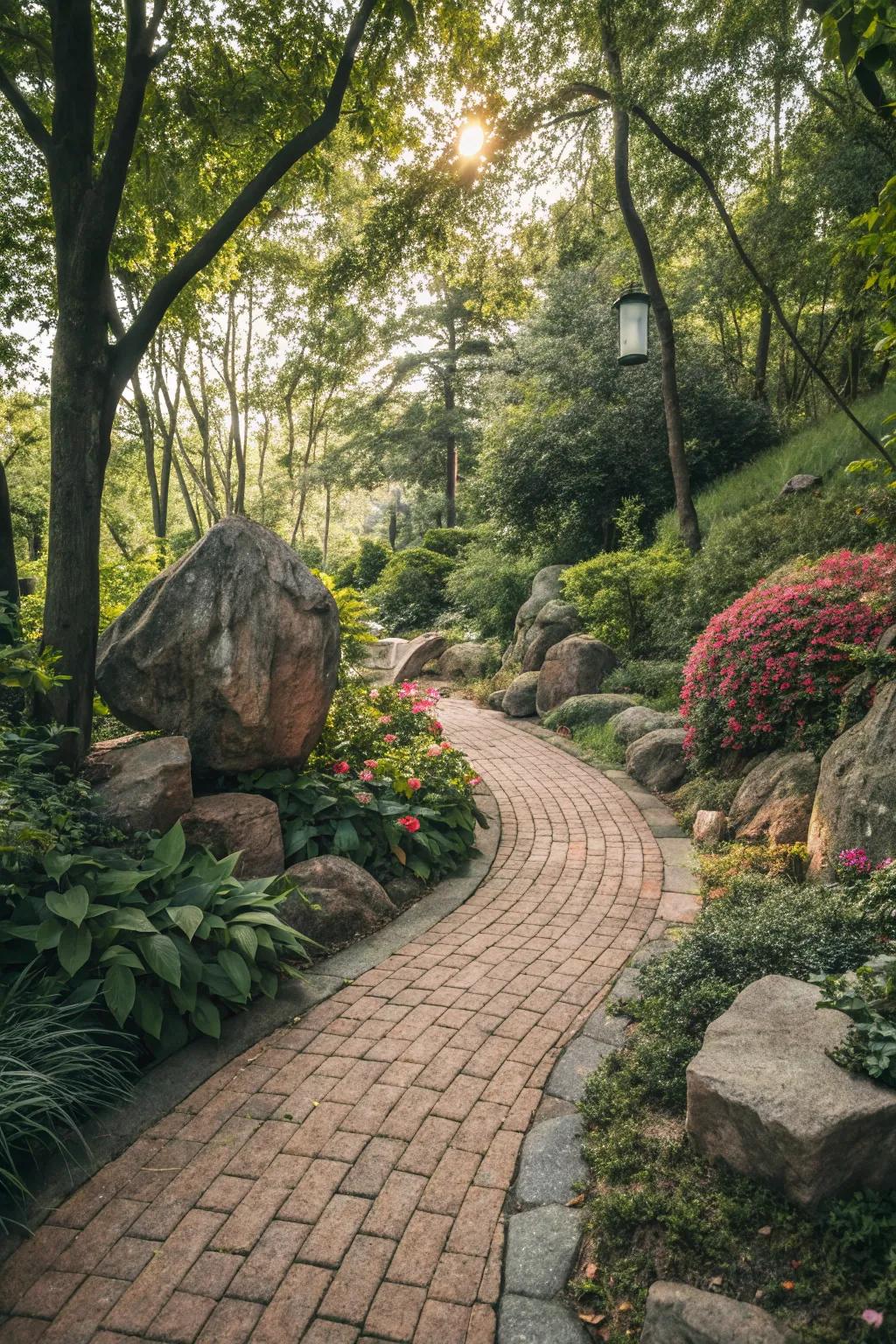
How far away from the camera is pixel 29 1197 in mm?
2533

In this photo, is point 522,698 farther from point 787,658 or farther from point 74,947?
point 74,947

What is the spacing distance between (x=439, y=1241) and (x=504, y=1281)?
24 centimetres

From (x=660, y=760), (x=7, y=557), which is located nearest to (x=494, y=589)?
(x=660, y=760)

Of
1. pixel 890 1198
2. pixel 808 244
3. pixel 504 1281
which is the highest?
pixel 808 244

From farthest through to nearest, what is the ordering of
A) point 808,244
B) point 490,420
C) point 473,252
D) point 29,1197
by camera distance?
point 490,420
point 808,244
point 473,252
point 29,1197

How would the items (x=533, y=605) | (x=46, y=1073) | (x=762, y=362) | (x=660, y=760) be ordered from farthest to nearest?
(x=762, y=362) < (x=533, y=605) < (x=660, y=760) < (x=46, y=1073)


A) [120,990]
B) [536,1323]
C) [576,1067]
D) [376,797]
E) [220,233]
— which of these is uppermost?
[220,233]

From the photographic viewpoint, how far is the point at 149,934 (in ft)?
10.9

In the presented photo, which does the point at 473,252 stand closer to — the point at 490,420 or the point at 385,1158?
the point at 490,420

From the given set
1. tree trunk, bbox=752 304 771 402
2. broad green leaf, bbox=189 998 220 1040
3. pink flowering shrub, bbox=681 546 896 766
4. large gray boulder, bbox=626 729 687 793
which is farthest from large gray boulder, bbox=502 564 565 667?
broad green leaf, bbox=189 998 220 1040

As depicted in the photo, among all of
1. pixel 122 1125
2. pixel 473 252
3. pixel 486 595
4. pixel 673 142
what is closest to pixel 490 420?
pixel 486 595

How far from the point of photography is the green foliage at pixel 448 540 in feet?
67.5

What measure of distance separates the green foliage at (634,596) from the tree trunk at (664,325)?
1.85ft

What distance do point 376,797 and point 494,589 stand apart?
→ 9.16m
